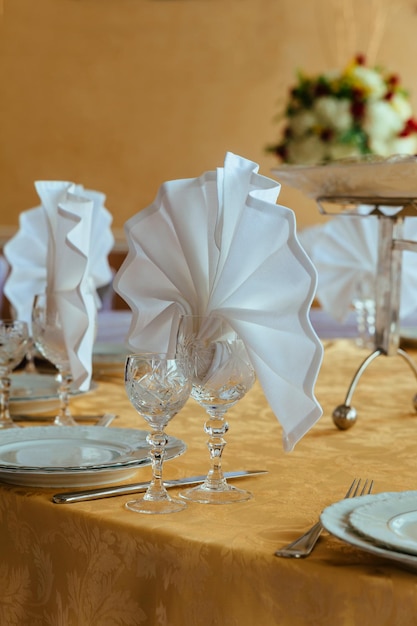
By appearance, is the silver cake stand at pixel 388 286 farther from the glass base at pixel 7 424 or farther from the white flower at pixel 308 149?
the white flower at pixel 308 149

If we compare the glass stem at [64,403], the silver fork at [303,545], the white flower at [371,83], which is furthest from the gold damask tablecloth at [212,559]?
the white flower at [371,83]

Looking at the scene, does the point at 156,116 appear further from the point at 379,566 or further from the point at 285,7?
the point at 379,566

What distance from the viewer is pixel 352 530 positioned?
2.68 ft

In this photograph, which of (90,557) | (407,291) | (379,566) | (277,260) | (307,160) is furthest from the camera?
(307,160)

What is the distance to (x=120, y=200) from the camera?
4934 millimetres

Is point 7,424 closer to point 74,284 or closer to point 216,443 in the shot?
point 74,284

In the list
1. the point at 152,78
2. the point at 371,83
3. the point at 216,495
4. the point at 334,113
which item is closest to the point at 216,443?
the point at 216,495

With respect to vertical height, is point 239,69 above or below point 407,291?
above

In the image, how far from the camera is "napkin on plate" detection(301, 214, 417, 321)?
7.20ft

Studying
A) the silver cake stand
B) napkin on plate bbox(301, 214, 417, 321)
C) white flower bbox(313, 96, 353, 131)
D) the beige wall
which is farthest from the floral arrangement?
the silver cake stand

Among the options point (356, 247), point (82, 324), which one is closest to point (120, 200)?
point (356, 247)

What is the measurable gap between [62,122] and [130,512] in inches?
162

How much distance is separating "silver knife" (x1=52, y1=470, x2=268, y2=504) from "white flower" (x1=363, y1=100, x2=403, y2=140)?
261 centimetres

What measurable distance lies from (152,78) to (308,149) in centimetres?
163
